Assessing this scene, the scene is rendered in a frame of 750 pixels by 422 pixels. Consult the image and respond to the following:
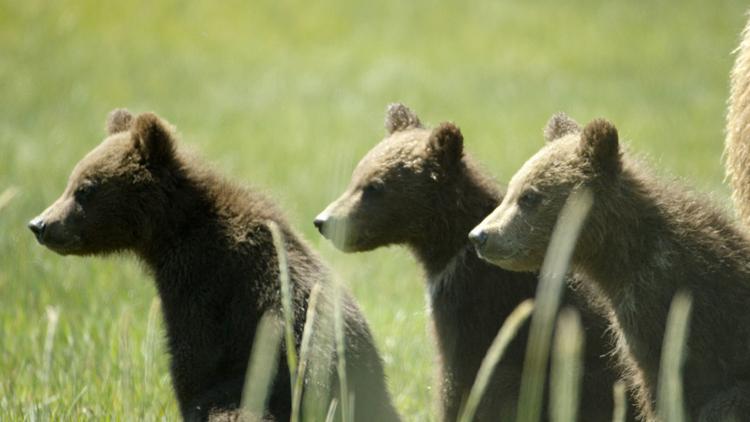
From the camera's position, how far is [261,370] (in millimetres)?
5867

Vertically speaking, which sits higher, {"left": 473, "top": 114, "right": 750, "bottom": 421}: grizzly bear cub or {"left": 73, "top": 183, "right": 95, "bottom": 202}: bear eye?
{"left": 73, "top": 183, "right": 95, "bottom": 202}: bear eye

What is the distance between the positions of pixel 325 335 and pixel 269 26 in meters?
23.2

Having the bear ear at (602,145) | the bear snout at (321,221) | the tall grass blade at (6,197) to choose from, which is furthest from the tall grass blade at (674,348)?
the tall grass blade at (6,197)

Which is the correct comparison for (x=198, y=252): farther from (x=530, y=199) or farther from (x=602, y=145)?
(x=602, y=145)

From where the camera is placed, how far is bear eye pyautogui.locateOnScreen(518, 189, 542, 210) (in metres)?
6.33

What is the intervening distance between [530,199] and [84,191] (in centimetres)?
259

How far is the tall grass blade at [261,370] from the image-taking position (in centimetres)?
578

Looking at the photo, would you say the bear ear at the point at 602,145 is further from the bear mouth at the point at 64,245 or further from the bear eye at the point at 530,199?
the bear mouth at the point at 64,245

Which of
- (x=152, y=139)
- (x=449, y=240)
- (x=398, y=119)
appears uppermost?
(x=398, y=119)

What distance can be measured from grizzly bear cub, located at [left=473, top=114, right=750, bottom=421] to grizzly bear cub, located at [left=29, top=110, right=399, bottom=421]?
1002 mm

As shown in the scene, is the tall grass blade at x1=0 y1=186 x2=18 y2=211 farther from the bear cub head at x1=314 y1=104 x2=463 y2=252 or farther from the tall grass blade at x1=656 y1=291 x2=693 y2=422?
the tall grass blade at x1=656 y1=291 x2=693 y2=422

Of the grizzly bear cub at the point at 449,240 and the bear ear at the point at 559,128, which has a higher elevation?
the bear ear at the point at 559,128

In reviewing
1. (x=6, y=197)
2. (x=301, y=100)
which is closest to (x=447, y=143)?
(x=6, y=197)

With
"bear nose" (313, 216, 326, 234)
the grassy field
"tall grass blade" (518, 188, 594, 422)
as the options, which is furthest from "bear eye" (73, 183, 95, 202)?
"tall grass blade" (518, 188, 594, 422)
